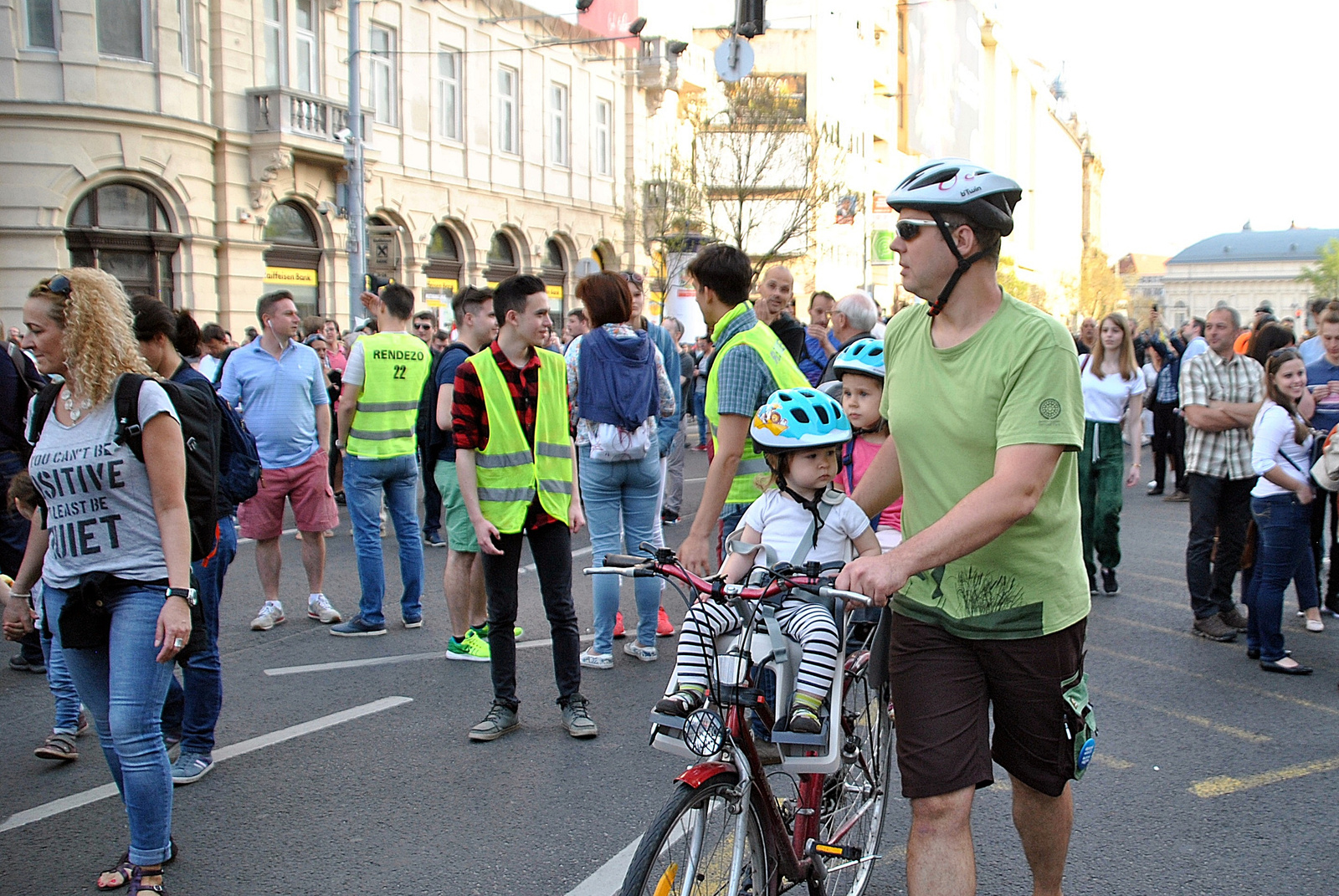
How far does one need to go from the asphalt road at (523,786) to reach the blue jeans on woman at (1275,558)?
263mm

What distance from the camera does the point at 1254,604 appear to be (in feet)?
21.4

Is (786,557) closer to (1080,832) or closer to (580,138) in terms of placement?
(1080,832)

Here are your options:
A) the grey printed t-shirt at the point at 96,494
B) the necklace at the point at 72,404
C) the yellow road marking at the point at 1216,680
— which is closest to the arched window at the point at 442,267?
the yellow road marking at the point at 1216,680

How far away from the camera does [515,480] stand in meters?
5.28

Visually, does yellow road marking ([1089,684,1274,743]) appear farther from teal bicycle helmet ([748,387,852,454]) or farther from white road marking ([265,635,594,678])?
teal bicycle helmet ([748,387,852,454])

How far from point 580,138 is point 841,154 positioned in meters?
7.93

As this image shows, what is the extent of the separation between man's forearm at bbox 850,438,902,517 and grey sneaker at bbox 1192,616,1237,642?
4.65m

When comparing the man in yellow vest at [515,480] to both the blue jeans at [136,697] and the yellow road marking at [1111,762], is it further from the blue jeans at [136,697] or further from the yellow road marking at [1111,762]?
the yellow road marking at [1111,762]

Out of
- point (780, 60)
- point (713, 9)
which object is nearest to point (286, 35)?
point (780, 60)

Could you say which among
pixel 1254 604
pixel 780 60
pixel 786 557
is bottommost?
pixel 1254 604

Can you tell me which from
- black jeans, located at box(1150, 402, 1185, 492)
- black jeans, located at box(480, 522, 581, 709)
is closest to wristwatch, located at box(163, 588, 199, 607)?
black jeans, located at box(480, 522, 581, 709)

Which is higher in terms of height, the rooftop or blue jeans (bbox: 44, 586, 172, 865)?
the rooftop

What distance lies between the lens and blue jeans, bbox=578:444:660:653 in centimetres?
643

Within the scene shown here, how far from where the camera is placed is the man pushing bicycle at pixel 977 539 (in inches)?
106
